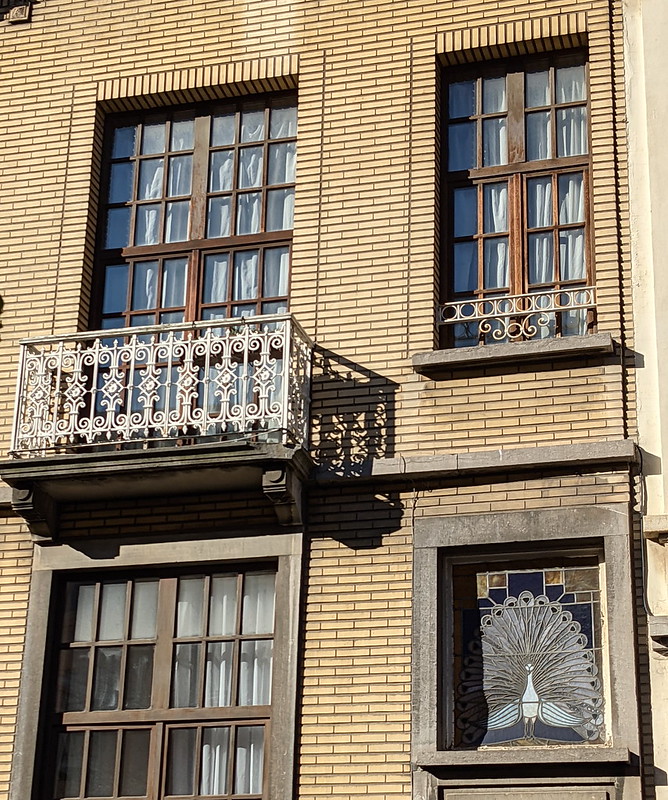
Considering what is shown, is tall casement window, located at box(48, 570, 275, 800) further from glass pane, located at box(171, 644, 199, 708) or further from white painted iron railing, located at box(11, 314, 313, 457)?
white painted iron railing, located at box(11, 314, 313, 457)

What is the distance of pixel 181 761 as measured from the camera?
1140 cm

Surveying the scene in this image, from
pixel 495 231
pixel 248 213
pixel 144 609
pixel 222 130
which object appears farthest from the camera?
pixel 222 130

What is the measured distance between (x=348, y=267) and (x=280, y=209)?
3.71 feet

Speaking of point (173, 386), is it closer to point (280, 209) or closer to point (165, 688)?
point (280, 209)

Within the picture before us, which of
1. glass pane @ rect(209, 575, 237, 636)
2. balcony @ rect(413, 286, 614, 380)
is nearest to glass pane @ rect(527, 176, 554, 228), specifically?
balcony @ rect(413, 286, 614, 380)

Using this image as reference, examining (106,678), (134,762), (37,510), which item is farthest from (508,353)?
(134,762)

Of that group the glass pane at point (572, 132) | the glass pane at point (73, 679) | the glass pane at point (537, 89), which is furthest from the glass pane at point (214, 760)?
the glass pane at point (537, 89)

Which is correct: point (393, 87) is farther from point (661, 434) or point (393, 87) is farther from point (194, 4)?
point (661, 434)

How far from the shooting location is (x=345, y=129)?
42.6 ft

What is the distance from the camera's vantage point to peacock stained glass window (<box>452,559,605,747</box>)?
10.9 metres

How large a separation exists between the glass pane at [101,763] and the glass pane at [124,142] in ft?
17.3

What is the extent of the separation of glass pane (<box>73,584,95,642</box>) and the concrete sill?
3148 millimetres

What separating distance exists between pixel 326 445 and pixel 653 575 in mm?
2727

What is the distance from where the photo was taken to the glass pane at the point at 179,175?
13609mm
